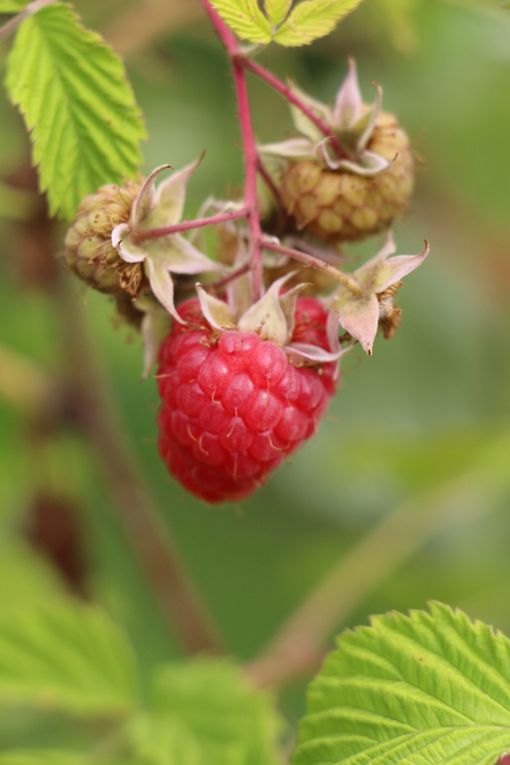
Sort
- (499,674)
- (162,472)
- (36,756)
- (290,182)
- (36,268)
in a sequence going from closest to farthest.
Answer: (499,674)
(290,182)
(36,756)
(36,268)
(162,472)

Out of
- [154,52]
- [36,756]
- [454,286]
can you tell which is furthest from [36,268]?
[454,286]

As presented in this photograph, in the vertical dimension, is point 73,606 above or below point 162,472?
above

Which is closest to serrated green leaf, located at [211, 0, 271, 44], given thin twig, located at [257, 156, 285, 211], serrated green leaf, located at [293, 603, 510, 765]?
thin twig, located at [257, 156, 285, 211]

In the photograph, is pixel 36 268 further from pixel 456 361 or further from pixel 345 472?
pixel 456 361

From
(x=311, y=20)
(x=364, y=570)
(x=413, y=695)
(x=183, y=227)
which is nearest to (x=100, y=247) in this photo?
(x=183, y=227)

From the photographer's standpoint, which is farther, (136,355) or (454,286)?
(454,286)

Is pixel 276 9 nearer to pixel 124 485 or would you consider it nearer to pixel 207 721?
pixel 207 721
